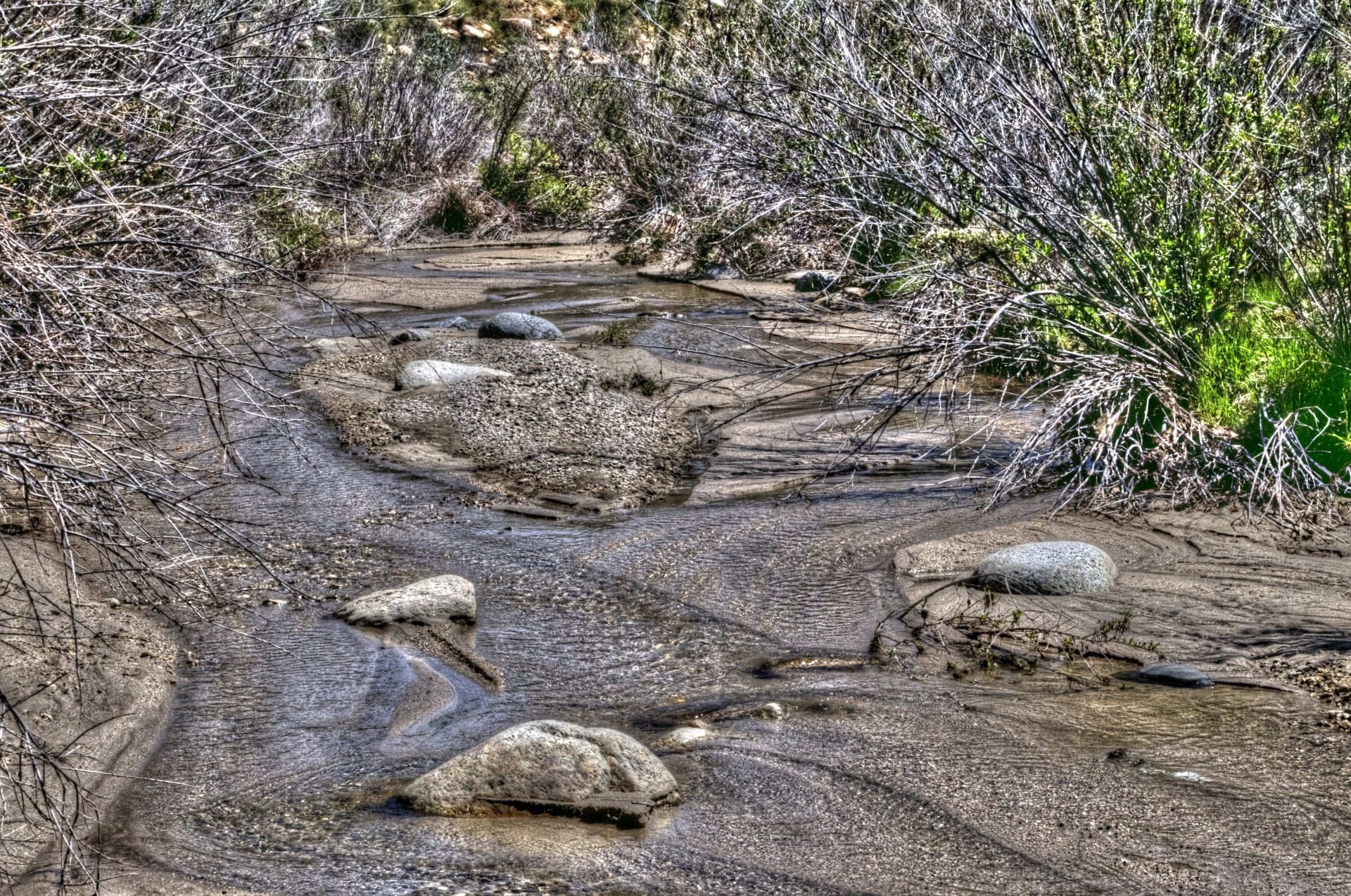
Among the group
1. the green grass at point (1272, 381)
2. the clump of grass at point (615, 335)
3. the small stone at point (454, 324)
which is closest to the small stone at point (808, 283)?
the clump of grass at point (615, 335)

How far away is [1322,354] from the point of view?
684 centimetres

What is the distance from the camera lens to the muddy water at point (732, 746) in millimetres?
3941

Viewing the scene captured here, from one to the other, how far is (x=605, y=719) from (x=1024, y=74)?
5.01m

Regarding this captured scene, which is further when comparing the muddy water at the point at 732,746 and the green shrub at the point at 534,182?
the green shrub at the point at 534,182

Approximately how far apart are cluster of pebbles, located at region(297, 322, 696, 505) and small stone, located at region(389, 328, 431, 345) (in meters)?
0.58

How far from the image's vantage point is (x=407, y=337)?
1195 cm

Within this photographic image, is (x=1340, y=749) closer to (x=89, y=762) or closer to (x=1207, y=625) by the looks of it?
(x=1207, y=625)

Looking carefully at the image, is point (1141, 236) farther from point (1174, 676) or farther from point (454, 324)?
point (454, 324)

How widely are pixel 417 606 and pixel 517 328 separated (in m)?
6.39

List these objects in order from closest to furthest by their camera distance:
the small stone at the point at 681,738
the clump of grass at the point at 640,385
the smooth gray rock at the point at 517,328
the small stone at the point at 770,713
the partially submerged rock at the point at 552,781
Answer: the partially submerged rock at the point at 552,781, the small stone at the point at 681,738, the small stone at the point at 770,713, the clump of grass at the point at 640,385, the smooth gray rock at the point at 517,328

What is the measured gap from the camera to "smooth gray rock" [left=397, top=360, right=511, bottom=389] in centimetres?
1006

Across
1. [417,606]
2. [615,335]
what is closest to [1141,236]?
[417,606]

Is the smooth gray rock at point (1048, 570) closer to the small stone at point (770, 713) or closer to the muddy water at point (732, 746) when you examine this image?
the muddy water at point (732, 746)

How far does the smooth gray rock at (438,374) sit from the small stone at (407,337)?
1483 millimetres
